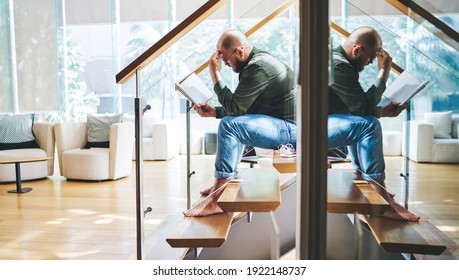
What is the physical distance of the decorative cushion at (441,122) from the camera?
1067 mm

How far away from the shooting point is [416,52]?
116cm

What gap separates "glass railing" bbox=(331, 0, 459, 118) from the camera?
3.62 ft

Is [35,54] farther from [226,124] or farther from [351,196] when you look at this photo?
[351,196]

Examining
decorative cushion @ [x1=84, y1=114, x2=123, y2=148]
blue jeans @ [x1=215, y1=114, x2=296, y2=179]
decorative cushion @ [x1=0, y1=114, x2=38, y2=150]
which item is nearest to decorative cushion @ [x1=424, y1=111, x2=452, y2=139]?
blue jeans @ [x1=215, y1=114, x2=296, y2=179]

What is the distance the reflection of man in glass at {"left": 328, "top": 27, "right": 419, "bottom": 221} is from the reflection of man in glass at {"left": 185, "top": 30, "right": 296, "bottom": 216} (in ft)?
0.90

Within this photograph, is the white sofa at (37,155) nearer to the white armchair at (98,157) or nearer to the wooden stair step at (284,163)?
the white armchair at (98,157)

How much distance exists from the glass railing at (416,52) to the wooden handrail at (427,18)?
0.03 ft

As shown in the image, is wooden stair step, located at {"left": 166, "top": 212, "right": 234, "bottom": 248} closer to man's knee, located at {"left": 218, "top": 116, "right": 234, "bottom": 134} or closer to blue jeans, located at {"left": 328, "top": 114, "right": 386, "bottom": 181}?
man's knee, located at {"left": 218, "top": 116, "right": 234, "bottom": 134}

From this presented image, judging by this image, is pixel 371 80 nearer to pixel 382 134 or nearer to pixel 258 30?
pixel 382 134

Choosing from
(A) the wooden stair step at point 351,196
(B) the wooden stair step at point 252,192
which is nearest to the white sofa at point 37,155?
(B) the wooden stair step at point 252,192

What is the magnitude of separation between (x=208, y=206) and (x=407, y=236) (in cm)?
70

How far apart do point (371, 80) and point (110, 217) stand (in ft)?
7.67

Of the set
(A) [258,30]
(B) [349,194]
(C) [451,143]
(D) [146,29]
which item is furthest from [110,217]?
(D) [146,29]

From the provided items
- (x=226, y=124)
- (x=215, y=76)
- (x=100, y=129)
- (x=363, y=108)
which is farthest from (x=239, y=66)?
(x=100, y=129)
